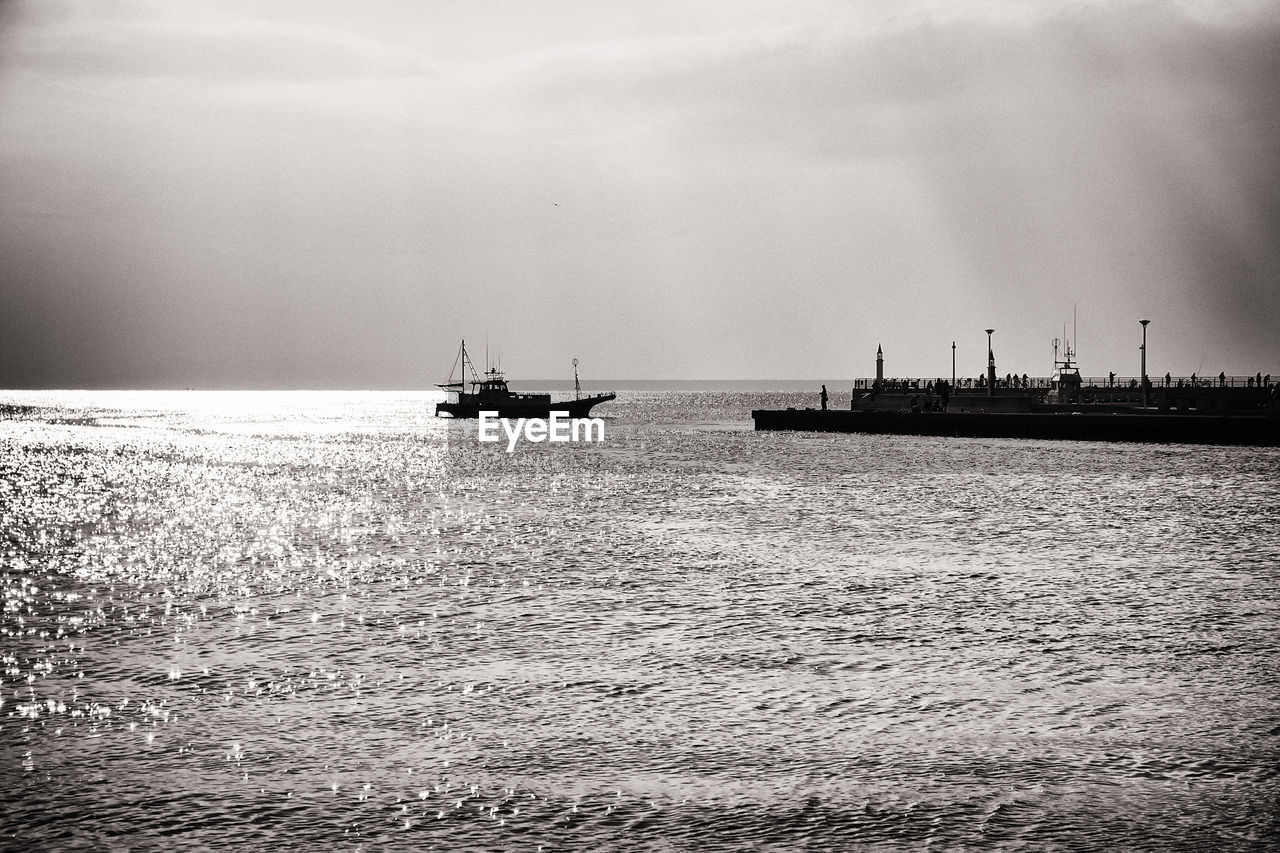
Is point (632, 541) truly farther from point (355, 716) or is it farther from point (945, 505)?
point (355, 716)

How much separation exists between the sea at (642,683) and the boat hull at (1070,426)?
120 ft

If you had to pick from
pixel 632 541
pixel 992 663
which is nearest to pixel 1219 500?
pixel 632 541

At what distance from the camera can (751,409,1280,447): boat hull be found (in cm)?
6706

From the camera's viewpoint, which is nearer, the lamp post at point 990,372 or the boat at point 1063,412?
the boat at point 1063,412

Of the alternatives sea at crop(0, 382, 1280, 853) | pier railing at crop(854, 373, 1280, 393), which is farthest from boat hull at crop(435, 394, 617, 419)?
sea at crop(0, 382, 1280, 853)

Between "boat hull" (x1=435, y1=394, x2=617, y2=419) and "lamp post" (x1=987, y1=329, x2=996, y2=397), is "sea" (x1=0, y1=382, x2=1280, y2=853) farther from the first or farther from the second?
"boat hull" (x1=435, y1=394, x2=617, y2=419)

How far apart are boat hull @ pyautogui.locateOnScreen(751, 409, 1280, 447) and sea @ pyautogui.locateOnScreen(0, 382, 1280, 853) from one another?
3671cm

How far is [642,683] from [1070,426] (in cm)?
6630

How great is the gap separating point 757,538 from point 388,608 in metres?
13.0

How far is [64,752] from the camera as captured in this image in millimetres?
11016

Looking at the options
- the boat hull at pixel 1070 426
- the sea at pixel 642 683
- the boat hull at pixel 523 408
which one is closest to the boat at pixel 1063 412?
the boat hull at pixel 1070 426

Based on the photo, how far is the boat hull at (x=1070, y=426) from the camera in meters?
67.1

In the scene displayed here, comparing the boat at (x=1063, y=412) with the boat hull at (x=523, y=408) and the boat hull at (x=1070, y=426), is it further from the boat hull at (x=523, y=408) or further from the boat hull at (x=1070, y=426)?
the boat hull at (x=523, y=408)

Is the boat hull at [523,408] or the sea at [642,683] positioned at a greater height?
the boat hull at [523,408]
